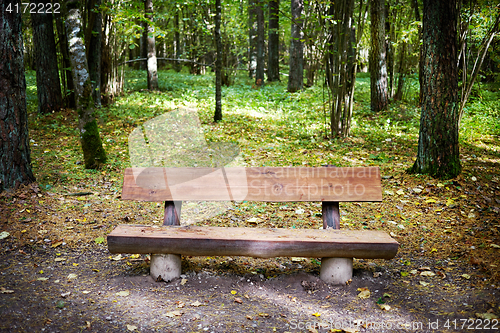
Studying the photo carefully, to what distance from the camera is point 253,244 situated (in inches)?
105

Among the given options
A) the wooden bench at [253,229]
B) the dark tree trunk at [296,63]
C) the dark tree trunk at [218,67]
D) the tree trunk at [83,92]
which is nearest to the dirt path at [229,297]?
the wooden bench at [253,229]

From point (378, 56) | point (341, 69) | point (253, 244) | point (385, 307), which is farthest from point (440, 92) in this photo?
point (378, 56)

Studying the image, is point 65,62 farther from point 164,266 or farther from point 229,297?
point 229,297

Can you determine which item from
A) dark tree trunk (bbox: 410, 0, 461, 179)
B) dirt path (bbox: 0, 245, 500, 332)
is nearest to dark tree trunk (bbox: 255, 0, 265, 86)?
dark tree trunk (bbox: 410, 0, 461, 179)

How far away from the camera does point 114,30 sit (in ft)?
29.7

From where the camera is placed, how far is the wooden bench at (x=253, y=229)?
2684mm

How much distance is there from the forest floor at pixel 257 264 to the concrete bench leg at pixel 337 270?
0.07 metres

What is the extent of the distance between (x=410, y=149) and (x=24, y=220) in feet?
20.4

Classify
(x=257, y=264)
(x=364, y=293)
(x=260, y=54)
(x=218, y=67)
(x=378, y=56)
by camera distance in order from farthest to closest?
1. (x=260, y=54)
2. (x=378, y=56)
3. (x=218, y=67)
4. (x=257, y=264)
5. (x=364, y=293)

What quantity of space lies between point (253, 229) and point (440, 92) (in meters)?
3.46

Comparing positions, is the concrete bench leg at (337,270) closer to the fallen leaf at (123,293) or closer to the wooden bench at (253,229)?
the wooden bench at (253,229)

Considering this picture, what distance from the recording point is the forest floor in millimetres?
2455

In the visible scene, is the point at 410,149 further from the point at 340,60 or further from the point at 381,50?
the point at 381,50

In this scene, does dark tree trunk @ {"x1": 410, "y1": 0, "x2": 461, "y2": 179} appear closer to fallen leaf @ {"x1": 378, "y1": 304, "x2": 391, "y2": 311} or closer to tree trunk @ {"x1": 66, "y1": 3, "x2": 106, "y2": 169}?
fallen leaf @ {"x1": 378, "y1": 304, "x2": 391, "y2": 311}
